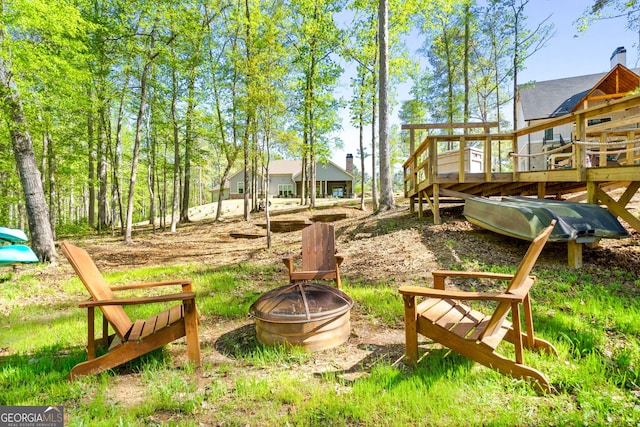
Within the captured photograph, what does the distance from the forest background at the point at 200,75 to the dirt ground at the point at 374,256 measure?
2.62m

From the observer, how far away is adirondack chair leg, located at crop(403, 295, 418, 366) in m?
2.70

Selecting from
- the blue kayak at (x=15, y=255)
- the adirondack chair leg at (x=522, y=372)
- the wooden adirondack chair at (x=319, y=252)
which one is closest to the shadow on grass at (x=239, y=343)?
the wooden adirondack chair at (x=319, y=252)

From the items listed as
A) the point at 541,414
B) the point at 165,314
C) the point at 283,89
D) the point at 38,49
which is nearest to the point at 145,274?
the point at 165,314

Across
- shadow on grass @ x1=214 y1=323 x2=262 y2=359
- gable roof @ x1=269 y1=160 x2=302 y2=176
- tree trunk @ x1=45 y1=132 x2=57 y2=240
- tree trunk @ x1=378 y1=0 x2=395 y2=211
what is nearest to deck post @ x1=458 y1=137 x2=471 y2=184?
tree trunk @ x1=378 y1=0 x2=395 y2=211

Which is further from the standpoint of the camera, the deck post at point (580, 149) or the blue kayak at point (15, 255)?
the blue kayak at point (15, 255)

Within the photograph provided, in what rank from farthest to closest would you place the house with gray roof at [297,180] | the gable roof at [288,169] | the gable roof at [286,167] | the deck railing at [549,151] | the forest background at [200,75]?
the gable roof at [286,167] < the gable roof at [288,169] < the house with gray roof at [297,180] < the forest background at [200,75] < the deck railing at [549,151]

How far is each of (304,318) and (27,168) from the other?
310 inches

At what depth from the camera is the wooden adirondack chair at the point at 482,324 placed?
2.27 m

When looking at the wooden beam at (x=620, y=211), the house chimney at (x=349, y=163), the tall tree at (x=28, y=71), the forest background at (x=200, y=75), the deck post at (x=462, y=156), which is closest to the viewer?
the wooden beam at (x=620, y=211)

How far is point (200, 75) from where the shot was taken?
17.1 metres

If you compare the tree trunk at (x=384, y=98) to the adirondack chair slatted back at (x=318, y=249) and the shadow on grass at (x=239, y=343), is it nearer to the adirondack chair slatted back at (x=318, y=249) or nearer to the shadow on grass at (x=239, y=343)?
the adirondack chair slatted back at (x=318, y=249)

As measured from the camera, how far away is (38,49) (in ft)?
23.7

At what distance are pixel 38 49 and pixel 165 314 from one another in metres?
7.82
